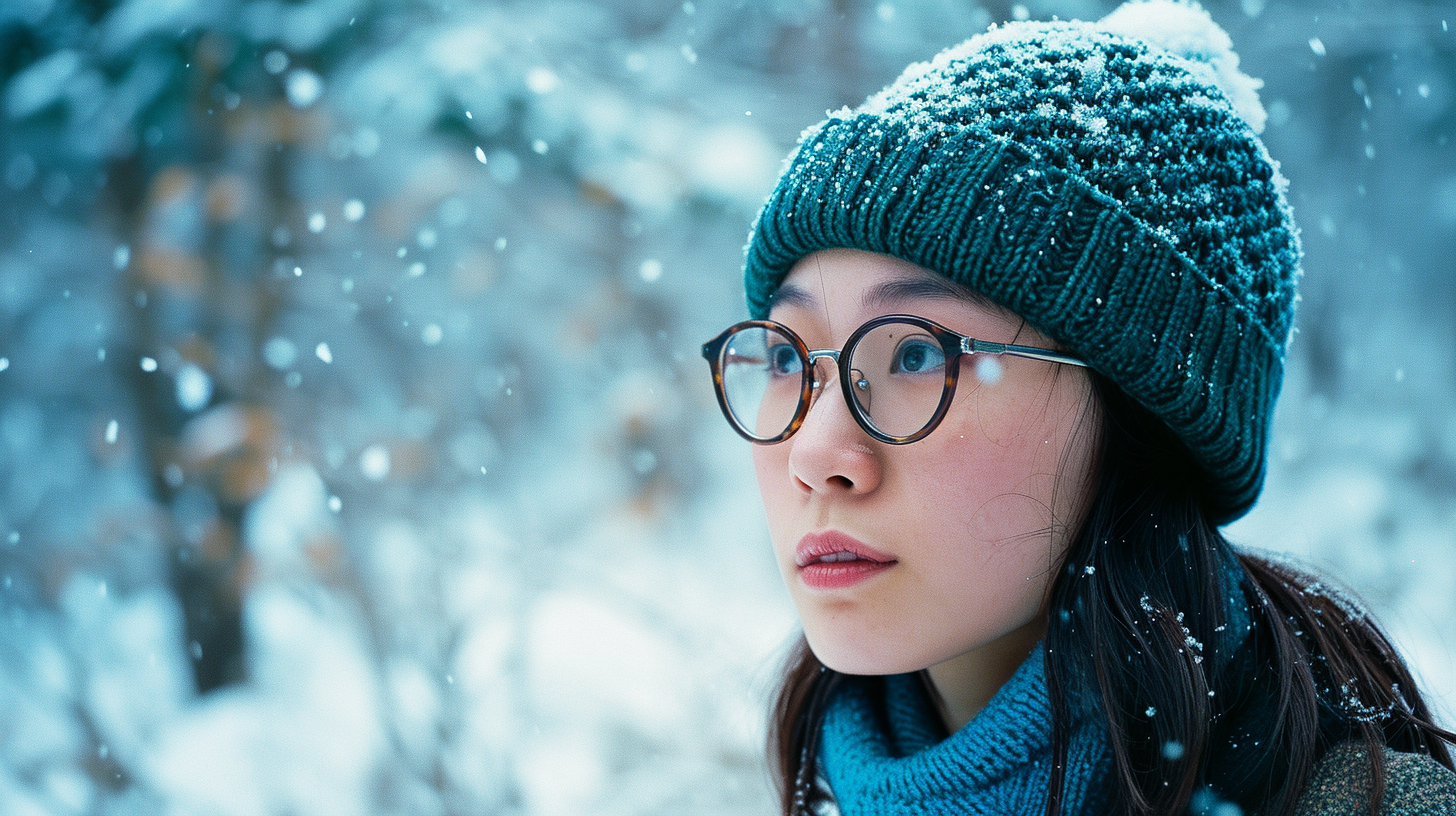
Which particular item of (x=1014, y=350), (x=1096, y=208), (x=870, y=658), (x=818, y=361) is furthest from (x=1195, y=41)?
(x=870, y=658)

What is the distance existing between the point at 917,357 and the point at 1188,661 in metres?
0.46

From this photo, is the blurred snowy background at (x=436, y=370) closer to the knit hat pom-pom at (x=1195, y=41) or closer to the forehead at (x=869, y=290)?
the knit hat pom-pom at (x=1195, y=41)

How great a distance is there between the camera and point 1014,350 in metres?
1.07

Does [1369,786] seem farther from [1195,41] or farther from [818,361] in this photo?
[1195,41]

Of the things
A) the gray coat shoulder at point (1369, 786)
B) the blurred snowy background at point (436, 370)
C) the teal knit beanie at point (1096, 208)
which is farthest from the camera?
the blurred snowy background at point (436, 370)

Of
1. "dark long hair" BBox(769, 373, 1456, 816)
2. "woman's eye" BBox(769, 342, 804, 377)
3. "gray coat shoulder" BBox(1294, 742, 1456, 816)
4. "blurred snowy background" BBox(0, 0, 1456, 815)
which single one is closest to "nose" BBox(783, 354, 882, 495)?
"woman's eye" BBox(769, 342, 804, 377)

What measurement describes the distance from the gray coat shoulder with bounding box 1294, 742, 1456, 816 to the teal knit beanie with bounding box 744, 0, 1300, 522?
1.17ft

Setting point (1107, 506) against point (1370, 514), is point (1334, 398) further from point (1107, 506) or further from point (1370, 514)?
point (1107, 506)

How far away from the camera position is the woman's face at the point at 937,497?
3.53ft

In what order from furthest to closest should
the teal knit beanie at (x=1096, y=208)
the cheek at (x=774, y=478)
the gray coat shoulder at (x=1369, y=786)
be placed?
the cheek at (x=774, y=478), the teal knit beanie at (x=1096, y=208), the gray coat shoulder at (x=1369, y=786)

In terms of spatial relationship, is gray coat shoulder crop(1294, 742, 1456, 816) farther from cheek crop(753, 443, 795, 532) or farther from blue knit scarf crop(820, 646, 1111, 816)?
cheek crop(753, 443, 795, 532)

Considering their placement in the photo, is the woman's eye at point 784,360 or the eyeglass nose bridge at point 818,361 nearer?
the eyeglass nose bridge at point 818,361

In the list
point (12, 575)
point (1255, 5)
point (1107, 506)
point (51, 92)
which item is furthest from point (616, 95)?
point (12, 575)

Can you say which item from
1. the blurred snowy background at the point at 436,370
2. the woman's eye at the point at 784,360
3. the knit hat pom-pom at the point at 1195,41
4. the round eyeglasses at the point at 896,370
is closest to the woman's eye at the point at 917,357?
the round eyeglasses at the point at 896,370
